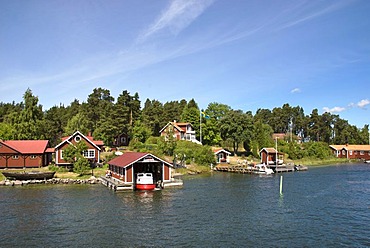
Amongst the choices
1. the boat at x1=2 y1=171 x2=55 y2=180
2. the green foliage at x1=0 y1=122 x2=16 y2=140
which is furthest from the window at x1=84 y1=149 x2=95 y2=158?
the green foliage at x1=0 y1=122 x2=16 y2=140

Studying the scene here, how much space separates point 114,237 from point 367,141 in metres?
133

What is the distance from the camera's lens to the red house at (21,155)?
187ft

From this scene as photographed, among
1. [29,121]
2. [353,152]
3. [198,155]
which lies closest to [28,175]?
[29,121]

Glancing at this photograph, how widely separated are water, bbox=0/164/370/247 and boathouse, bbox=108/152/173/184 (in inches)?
132

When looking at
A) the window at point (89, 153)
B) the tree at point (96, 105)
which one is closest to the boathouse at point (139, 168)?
the window at point (89, 153)

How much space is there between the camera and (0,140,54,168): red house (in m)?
57.0

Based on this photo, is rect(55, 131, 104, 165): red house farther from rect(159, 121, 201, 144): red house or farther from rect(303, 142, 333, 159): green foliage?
rect(303, 142, 333, 159): green foliage

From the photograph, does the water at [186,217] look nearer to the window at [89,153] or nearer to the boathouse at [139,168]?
the boathouse at [139,168]

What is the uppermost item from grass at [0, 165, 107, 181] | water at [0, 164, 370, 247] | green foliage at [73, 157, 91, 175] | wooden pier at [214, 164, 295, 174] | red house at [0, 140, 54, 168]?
red house at [0, 140, 54, 168]

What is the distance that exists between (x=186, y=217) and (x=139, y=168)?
2203 centimetres

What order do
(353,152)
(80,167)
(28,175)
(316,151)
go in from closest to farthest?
(28,175) < (80,167) < (316,151) < (353,152)

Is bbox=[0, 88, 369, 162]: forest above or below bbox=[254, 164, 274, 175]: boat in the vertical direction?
above

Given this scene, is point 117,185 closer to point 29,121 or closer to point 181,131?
point 29,121

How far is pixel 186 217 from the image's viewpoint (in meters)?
28.9
